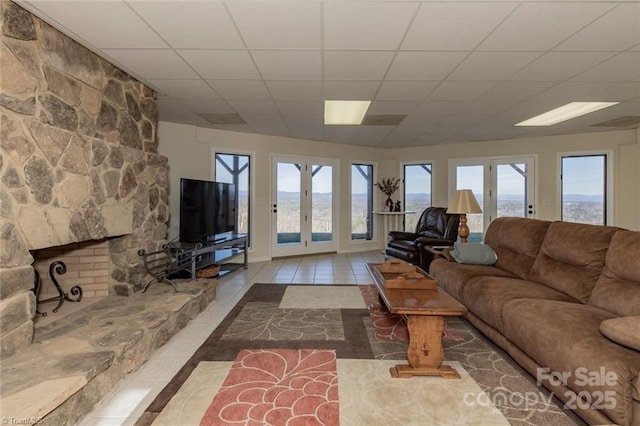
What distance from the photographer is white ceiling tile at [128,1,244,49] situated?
202cm

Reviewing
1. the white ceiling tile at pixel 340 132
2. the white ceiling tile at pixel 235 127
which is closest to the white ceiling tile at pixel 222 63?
the white ceiling tile at pixel 235 127

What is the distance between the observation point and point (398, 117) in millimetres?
4684

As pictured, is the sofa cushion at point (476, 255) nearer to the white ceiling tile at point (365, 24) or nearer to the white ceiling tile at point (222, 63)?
the white ceiling tile at point (365, 24)

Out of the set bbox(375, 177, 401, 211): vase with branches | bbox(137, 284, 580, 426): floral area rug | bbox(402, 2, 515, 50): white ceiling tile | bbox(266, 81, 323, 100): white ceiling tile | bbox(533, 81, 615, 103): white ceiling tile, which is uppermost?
bbox(533, 81, 615, 103): white ceiling tile

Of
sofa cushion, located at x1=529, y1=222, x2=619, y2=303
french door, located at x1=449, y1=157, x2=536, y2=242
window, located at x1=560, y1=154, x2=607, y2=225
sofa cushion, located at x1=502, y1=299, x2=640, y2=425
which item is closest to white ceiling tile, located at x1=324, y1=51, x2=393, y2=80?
Result: sofa cushion, located at x1=529, y1=222, x2=619, y2=303

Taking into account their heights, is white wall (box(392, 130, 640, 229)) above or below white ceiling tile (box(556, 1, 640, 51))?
below

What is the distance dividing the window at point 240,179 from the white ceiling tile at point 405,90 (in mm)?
2987

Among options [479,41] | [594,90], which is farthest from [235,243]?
[594,90]

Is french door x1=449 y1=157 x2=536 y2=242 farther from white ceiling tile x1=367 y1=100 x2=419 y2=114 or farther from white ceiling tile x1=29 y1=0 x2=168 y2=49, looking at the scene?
white ceiling tile x1=29 y1=0 x2=168 y2=49

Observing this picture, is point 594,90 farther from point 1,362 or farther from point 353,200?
point 1,362

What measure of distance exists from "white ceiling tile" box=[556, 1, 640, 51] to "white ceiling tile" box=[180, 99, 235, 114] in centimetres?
357

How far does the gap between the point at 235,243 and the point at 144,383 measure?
119 inches

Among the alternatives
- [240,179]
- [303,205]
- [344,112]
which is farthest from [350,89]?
[303,205]

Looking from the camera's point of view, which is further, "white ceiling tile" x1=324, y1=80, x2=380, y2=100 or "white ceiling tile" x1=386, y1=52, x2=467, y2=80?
"white ceiling tile" x1=324, y1=80, x2=380, y2=100
